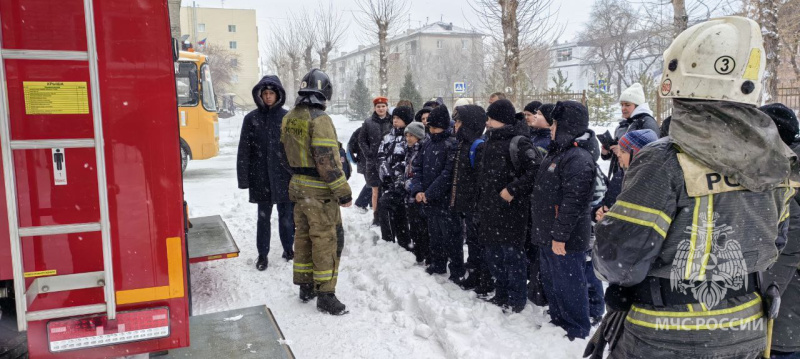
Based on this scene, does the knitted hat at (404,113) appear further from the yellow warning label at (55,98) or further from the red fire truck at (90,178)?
the yellow warning label at (55,98)

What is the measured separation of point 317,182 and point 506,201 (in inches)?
68.1

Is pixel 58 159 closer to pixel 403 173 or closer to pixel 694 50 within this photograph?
pixel 694 50

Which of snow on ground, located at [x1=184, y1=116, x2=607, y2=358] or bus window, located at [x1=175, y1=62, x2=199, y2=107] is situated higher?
bus window, located at [x1=175, y1=62, x2=199, y2=107]

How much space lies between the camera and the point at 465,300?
503 centimetres

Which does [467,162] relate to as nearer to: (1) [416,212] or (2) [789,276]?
(1) [416,212]

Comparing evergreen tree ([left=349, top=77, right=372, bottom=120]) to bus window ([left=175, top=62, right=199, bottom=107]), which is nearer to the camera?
bus window ([left=175, top=62, right=199, bottom=107])

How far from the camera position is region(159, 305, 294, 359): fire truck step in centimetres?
332

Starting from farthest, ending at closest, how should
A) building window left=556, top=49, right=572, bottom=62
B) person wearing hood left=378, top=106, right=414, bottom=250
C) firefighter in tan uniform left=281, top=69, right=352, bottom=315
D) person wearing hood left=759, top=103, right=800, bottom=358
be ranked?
building window left=556, top=49, right=572, bottom=62 → person wearing hood left=378, top=106, right=414, bottom=250 → firefighter in tan uniform left=281, top=69, right=352, bottom=315 → person wearing hood left=759, top=103, right=800, bottom=358

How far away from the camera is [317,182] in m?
Answer: 4.81

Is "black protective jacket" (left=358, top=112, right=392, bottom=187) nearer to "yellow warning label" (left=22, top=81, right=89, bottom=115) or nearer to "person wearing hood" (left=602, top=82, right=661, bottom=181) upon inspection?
"person wearing hood" (left=602, top=82, right=661, bottom=181)

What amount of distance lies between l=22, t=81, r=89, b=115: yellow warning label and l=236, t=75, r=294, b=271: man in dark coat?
3579 mm

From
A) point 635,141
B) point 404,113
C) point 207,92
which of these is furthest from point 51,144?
point 207,92

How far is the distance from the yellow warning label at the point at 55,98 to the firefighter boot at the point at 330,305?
9.85 feet

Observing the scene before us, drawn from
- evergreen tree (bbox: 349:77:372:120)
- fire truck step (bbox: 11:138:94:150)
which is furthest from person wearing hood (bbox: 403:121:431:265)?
evergreen tree (bbox: 349:77:372:120)
